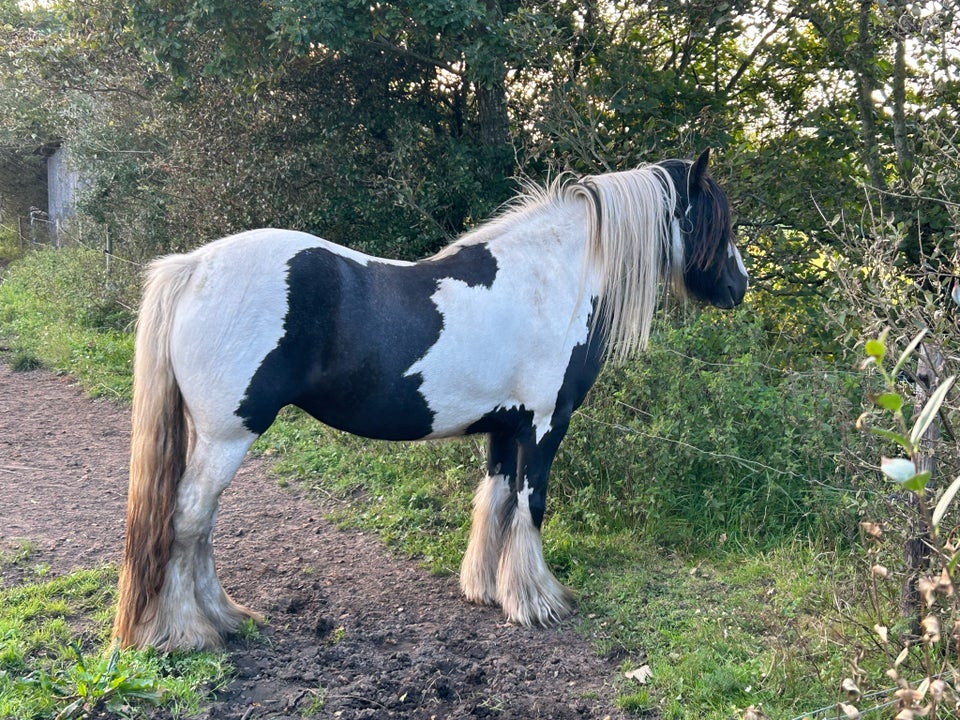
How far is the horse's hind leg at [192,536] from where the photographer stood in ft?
9.49

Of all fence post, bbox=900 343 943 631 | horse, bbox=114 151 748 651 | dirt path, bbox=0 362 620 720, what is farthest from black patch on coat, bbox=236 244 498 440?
fence post, bbox=900 343 943 631

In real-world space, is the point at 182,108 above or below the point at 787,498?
above

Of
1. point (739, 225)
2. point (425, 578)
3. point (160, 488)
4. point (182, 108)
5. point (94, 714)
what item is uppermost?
point (182, 108)

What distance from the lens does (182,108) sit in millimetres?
7590

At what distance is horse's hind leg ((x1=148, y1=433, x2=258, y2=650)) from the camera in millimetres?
2893

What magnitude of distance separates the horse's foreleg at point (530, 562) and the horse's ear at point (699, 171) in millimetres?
1388

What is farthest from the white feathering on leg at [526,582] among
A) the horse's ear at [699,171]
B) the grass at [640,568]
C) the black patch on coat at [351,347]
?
the horse's ear at [699,171]

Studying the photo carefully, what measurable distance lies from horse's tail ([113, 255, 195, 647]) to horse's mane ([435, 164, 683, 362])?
1274mm

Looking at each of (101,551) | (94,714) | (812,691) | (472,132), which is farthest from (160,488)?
(472,132)

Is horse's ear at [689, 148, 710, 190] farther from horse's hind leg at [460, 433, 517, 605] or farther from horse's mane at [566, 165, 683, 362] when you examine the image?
horse's hind leg at [460, 433, 517, 605]

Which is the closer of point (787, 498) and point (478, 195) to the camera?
point (787, 498)

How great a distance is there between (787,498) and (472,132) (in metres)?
4.47

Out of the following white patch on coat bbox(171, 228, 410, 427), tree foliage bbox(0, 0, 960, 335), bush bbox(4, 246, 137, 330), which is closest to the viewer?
white patch on coat bbox(171, 228, 410, 427)

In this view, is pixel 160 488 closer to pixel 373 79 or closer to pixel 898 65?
pixel 373 79
